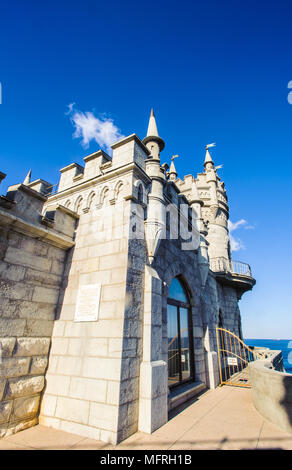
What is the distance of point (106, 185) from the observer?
5285mm

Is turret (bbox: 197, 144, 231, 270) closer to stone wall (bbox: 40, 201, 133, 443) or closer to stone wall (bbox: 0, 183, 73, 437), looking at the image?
stone wall (bbox: 40, 201, 133, 443)

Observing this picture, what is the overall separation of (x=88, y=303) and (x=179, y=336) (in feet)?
10.8

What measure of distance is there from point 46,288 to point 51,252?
2.56 ft

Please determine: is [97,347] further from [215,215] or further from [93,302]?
[215,215]

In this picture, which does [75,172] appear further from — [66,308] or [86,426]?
[86,426]

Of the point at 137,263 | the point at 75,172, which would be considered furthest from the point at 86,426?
the point at 75,172

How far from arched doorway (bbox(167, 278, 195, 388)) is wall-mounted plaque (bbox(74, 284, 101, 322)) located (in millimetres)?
2358

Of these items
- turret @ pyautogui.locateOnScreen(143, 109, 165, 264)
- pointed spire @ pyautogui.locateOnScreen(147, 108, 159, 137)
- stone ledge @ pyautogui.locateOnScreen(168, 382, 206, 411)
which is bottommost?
stone ledge @ pyautogui.locateOnScreen(168, 382, 206, 411)

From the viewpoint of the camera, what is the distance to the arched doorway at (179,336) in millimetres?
5961

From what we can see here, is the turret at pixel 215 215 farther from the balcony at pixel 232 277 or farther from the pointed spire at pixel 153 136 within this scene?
the pointed spire at pixel 153 136

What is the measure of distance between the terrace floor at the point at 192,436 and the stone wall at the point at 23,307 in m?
0.45

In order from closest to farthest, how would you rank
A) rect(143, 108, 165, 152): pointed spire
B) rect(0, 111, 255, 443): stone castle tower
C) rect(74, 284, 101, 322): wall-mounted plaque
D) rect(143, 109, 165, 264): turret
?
rect(0, 111, 255, 443): stone castle tower
rect(74, 284, 101, 322): wall-mounted plaque
rect(143, 109, 165, 264): turret
rect(143, 108, 165, 152): pointed spire

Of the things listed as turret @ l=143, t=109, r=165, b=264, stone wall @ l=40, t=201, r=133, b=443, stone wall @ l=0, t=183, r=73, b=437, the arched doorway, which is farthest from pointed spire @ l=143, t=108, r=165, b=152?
the arched doorway

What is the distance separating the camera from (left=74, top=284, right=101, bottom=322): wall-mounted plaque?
4262 millimetres
